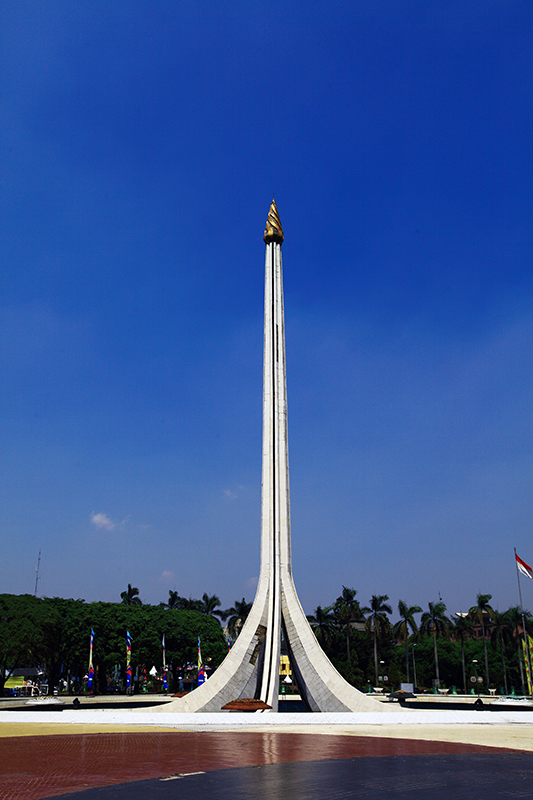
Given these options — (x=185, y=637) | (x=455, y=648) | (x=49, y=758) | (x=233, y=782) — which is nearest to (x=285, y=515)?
(x=49, y=758)

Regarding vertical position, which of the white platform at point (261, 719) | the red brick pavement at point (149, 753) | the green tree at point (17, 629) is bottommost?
the white platform at point (261, 719)

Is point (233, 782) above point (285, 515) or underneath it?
underneath

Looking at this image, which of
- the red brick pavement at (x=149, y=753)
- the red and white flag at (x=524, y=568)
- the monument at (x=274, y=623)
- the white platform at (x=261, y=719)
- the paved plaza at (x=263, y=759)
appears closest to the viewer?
the paved plaza at (x=263, y=759)

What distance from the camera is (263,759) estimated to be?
33.5ft

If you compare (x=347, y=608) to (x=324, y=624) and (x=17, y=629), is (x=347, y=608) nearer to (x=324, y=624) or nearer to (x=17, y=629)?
(x=324, y=624)

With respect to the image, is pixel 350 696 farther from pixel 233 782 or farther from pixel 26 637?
pixel 26 637

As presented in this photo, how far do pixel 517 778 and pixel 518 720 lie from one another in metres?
12.5

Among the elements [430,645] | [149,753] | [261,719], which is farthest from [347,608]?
[149,753]

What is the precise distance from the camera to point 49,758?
10406 mm

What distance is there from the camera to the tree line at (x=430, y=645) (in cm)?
4812

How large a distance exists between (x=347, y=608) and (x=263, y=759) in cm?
4345

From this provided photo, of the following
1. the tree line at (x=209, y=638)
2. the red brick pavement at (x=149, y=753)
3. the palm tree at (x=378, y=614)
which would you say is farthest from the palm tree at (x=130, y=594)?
the red brick pavement at (x=149, y=753)

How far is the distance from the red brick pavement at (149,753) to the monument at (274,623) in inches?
354

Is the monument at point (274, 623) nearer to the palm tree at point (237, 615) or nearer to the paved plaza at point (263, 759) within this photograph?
the paved plaza at point (263, 759)
